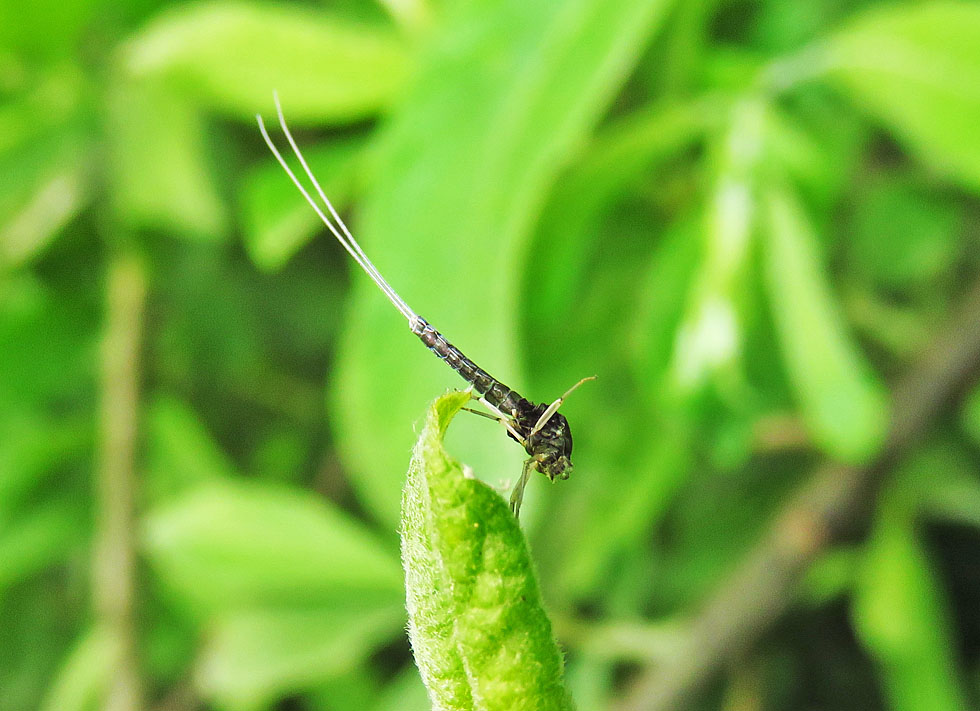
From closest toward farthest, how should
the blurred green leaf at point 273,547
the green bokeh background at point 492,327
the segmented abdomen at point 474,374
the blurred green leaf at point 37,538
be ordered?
the segmented abdomen at point 474,374, the green bokeh background at point 492,327, the blurred green leaf at point 273,547, the blurred green leaf at point 37,538

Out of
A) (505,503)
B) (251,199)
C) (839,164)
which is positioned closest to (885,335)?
(839,164)

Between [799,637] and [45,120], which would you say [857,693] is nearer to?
[799,637]

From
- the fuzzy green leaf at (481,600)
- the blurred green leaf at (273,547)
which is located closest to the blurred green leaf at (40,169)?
the blurred green leaf at (273,547)

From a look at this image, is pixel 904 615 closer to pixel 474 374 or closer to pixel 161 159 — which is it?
pixel 474 374

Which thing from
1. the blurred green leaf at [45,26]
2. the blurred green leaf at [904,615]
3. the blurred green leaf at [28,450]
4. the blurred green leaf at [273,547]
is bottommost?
the blurred green leaf at [904,615]

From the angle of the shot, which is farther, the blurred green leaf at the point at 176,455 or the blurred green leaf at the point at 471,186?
the blurred green leaf at the point at 176,455

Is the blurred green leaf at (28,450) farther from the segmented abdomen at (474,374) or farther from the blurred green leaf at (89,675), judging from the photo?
the segmented abdomen at (474,374)
